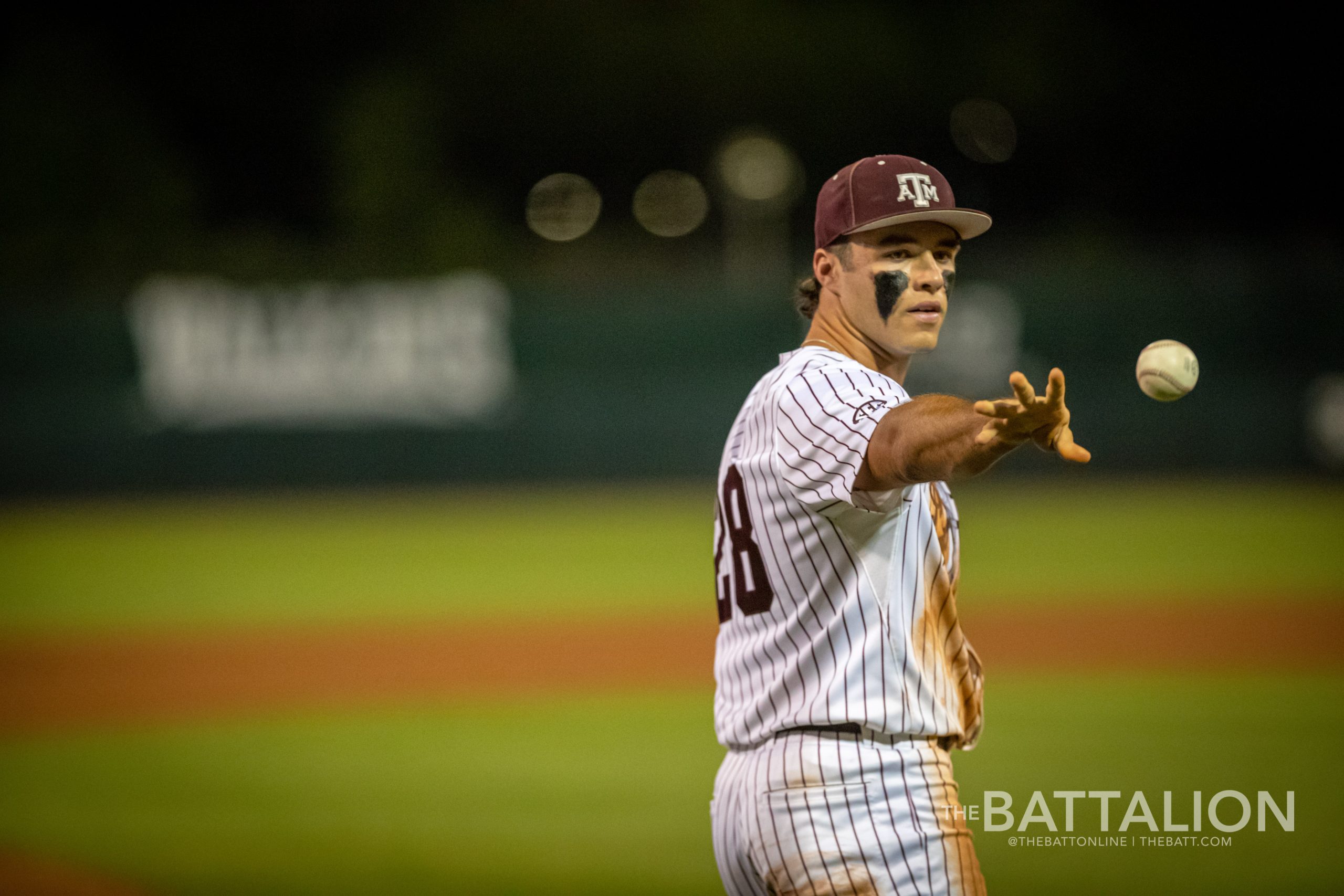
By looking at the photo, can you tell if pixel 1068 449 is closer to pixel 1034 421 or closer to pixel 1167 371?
pixel 1034 421

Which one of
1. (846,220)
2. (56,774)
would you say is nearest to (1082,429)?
(56,774)

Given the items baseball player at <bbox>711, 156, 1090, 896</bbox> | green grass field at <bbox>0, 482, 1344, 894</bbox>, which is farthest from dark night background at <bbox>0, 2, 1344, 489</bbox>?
baseball player at <bbox>711, 156, 1090, 896</bbox>

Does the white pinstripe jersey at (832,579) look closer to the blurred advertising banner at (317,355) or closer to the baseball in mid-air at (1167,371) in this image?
the baseball in mid-air at (1167,371)

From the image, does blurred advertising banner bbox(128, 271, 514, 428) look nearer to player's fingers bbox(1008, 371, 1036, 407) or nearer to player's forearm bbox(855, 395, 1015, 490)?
player's forearm bbox(855, 395, 1015, 490)

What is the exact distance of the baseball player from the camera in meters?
2.72

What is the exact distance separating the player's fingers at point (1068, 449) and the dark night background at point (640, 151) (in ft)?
53.7

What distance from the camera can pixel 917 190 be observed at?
2955 mm

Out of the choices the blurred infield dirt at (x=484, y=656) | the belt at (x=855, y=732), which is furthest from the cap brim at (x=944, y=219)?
the blurred infield dirt at (x=484, y=656)

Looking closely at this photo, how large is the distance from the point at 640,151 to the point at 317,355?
68.9 feet

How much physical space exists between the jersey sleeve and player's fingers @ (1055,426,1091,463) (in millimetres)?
347

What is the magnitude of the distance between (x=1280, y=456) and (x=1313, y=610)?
846cm

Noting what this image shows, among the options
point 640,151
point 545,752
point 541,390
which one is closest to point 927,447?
point 545,752

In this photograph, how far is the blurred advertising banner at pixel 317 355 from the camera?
18.4 meters

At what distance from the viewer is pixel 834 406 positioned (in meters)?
2.70
